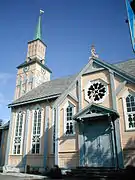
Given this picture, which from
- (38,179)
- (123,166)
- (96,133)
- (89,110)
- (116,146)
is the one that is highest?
(89,110)

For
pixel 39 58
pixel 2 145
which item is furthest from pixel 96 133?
pixel 39 58

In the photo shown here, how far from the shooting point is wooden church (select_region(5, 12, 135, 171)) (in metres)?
13.9

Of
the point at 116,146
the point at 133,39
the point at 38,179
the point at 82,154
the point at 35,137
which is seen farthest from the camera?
the point at 35,137

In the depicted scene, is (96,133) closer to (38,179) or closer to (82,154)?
(82,154)

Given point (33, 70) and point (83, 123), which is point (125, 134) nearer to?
point (83, 123)

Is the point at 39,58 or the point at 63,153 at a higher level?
the point at 39,58

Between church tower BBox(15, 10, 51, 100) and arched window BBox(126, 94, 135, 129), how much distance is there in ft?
91.1

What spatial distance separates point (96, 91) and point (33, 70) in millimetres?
27495

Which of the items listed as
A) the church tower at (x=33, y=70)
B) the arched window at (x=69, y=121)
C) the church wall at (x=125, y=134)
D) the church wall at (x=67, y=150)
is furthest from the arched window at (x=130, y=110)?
the church tower at (x=33, y=70)

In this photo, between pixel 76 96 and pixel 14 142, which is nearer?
pixel 76 96

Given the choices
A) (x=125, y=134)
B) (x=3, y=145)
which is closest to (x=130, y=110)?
(x=125, y=134)

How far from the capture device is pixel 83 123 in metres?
15.6

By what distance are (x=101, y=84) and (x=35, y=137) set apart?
9.65 meters

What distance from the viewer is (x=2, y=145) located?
2384cm
